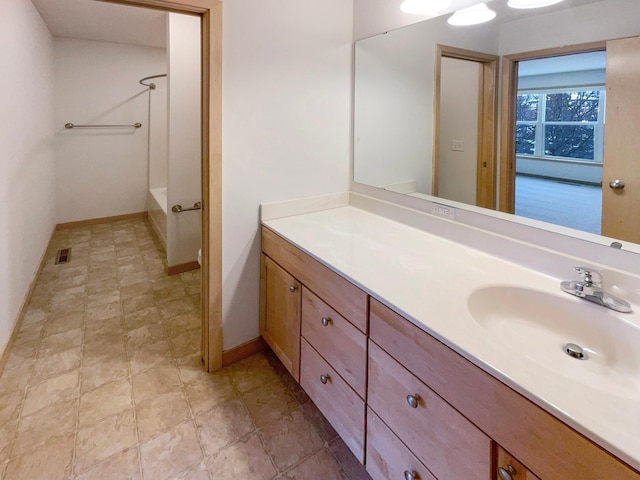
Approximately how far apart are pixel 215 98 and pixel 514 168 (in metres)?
1.34

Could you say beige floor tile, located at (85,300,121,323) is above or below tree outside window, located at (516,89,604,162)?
below

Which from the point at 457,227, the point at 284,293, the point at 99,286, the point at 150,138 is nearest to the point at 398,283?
the point at 457,227

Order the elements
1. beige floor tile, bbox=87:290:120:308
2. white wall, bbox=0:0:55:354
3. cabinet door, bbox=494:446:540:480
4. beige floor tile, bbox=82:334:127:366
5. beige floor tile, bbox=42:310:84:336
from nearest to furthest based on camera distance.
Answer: cabinet door, bbox=494:446:540:480
beige floor tile, bbox=82:334:127:366
white wall, bbox=0:0:55:354
beige floor tile, bbox=42:310:84:336
beige floor tile, bbox=87:290:120:308

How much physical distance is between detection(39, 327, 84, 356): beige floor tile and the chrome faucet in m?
2.51

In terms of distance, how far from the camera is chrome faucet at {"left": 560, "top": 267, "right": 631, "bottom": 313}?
104cm

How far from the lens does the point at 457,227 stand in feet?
5.37

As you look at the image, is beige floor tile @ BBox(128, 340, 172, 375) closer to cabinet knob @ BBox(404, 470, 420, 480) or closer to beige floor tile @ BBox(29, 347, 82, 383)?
beige floor tile @ BBox(29, 347, 82, 383)

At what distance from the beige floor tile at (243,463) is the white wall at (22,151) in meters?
1.45

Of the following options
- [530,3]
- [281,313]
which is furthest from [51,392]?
[530,3]

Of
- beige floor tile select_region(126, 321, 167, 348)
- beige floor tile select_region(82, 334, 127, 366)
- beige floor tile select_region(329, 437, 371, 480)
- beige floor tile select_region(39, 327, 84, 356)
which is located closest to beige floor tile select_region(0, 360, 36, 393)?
beige floor tile select_region(39, 327, 84, 356)

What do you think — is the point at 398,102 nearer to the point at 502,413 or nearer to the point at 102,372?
the point at 502,413

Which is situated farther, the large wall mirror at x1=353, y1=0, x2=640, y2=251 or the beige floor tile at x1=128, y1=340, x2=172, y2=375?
the beige floor tile at x1=128, y1=340, x2=172, y2=375

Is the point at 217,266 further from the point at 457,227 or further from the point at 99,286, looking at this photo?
the point at 99,286

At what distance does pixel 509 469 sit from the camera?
80cm
